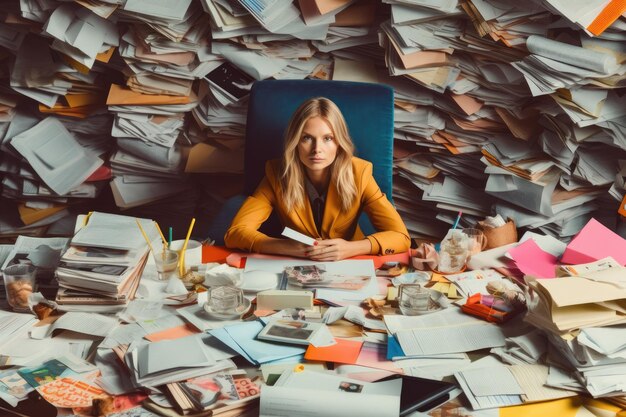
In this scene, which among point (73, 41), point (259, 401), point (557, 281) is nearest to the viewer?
point (259, 401)

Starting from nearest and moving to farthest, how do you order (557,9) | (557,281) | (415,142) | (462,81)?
1. (557,281)
2. (557,9)
3. (462,81)
4. (415,142)

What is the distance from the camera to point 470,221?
3.21 metres

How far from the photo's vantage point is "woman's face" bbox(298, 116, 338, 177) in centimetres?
240

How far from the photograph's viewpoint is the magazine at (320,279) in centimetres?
187

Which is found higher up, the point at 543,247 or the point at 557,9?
the point at 557,9

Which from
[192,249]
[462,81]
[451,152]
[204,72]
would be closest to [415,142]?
[451,152]

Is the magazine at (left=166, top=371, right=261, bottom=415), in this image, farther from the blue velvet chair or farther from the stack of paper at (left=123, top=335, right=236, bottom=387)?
the blue velvet chair

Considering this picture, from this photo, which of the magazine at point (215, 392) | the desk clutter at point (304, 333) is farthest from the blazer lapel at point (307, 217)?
the magazine at point (215, 392)

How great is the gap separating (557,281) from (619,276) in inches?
6.4

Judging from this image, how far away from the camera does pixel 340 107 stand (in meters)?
2.61

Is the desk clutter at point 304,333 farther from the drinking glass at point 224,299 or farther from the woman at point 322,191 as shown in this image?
the woman at point 322,191

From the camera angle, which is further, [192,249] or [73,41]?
[73,41]

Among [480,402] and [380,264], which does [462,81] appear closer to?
[380,264]

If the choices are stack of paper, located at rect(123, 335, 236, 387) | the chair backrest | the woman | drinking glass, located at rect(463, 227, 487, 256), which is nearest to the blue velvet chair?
the chair backrest
